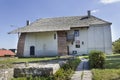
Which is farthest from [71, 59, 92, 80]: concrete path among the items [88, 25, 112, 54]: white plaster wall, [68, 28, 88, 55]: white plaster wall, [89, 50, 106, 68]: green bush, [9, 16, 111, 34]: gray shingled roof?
[88, 25, 112, 54]: white plaster wall

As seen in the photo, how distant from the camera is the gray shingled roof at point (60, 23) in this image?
36.0m

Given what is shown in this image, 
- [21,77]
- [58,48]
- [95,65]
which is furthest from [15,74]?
[58,48]

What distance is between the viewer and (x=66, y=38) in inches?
1454

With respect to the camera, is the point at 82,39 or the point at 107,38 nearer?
the point at 107,38

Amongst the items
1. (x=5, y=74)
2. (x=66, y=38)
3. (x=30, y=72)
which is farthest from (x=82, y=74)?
(x=66, y=38)

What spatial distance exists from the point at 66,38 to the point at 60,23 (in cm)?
358

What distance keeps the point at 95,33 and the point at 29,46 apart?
12842mm

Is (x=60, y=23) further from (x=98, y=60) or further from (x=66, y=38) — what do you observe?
(x=98, y=60)

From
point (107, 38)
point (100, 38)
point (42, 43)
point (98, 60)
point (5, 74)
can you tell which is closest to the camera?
point (5, 74)

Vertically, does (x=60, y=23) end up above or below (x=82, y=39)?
above

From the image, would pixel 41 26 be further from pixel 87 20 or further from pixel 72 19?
pixel 87 20

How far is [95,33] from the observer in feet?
121

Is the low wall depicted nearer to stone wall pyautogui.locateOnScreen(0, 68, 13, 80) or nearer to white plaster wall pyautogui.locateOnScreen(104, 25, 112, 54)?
stone wall pyautogui.locateOnScreen(0, 68, 13, 80)

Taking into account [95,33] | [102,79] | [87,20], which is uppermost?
[87,20]
